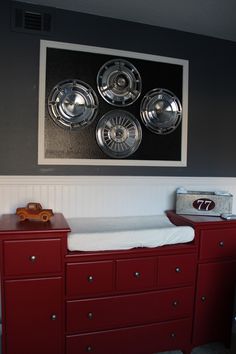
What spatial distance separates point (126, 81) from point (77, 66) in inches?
16.1

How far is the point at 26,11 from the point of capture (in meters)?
1.99

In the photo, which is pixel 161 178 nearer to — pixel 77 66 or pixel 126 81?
pixel 126 81

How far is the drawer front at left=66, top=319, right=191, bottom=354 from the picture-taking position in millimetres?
1726

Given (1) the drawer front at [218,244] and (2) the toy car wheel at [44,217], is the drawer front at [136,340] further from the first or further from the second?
(2) the toy car wheel at [44,217]

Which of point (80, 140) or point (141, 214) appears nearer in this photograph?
point (80, 140)

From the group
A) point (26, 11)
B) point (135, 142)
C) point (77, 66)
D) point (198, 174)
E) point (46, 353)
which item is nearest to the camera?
point (46, 353)

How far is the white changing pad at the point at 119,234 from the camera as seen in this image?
1.69m

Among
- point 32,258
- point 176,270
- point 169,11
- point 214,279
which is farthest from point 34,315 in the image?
point 169,11

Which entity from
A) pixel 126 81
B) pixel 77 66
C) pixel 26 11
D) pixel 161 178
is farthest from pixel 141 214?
pixel 26 11

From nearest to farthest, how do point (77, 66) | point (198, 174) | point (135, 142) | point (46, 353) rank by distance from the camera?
point (46, 353) < point (77, 66) < point (135, 142) < point (198, 174)

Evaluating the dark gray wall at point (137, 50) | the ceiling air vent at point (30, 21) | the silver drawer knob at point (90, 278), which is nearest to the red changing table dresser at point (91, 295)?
the silver drawer knob at point (90, 278)

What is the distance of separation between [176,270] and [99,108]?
1363 millimetres

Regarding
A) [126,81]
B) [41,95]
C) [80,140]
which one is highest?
[126,81]

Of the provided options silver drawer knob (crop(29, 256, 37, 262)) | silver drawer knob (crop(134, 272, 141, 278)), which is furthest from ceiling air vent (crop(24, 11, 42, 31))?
silver drawer knob (crop(134, 272, 141, 278))
